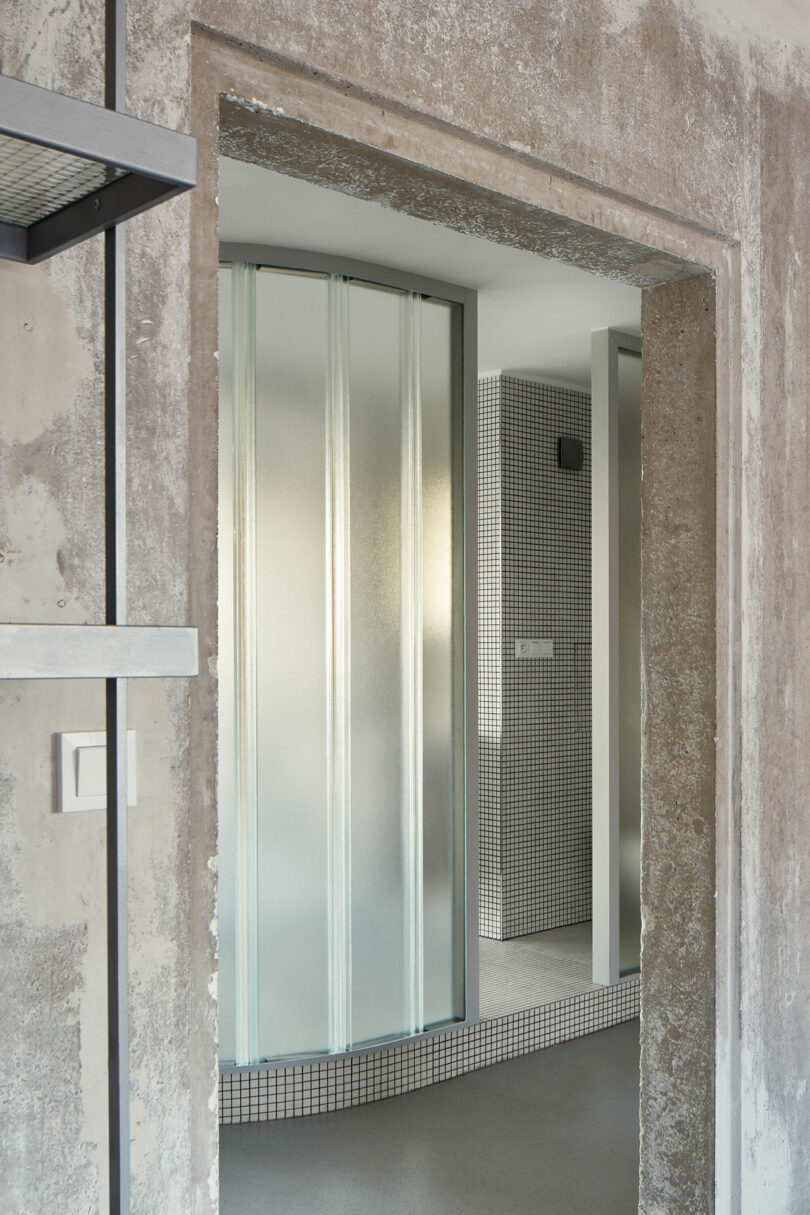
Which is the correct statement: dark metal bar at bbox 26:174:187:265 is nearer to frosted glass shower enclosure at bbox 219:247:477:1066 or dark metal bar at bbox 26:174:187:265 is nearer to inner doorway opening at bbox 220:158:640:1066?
frosted glass shower enclosure at bbox 219:247:477:1066

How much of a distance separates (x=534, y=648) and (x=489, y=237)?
3440 mm

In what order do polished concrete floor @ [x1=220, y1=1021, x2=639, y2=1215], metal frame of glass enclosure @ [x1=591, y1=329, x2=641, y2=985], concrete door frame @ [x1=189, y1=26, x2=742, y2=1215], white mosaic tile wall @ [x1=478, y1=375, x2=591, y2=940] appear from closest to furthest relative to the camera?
1. concrete door frame @ [x1=189, y1=26, x2=742, y2=1215]
2. polished concrete floor @ [x1=220, y1=1021, x2=639, y2=1215]
3. metal frame of glass enclosure @ [x1=591, y1=329, x2=641, y2=985]
4. white mosaic tile wall @ [x1=478, y1=375, x2=591, y2=940]

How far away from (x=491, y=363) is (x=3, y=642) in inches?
182

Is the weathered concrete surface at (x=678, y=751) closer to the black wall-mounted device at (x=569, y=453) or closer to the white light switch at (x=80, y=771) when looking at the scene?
the white light switch at (x=80, y=771)

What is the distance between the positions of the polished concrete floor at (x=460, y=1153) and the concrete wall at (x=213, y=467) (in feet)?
2.49

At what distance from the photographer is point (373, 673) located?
3.63 m

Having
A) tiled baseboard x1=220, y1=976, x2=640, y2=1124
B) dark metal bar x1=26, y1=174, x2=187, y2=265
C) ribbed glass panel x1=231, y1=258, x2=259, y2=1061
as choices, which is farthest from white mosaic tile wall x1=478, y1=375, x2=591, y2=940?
dark metal bar x1=26, y1=174, x2=187, y2=265

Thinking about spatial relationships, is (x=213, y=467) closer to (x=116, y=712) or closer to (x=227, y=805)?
(x=116, y=712)

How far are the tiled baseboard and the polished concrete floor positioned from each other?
0.14 feet

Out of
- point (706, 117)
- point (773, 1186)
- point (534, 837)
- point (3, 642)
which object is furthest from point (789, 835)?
point (534, 837)

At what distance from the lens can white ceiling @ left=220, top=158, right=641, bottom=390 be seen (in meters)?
3.10

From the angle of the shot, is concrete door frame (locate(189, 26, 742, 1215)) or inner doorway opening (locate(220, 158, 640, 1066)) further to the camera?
inner doorway opening (locate(220, 158, 640, 1066))

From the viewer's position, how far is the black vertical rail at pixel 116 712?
827mm

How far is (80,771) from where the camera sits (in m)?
1.29
